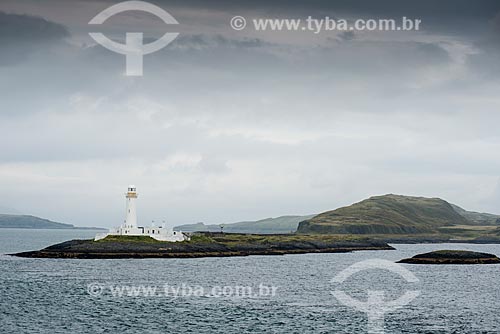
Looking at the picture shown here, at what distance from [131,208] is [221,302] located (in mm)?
77160

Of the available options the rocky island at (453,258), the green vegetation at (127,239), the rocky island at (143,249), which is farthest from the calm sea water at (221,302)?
the rocky island at (453,258)

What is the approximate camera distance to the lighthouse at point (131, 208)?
496ft

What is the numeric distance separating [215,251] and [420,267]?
157ft

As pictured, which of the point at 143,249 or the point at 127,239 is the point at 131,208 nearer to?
the point at 127,239

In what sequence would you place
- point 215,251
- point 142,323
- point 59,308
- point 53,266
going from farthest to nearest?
point 215,251, point 53,266, point 59,308, point 142,323

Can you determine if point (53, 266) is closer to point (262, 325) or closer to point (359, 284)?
point (359, 284)

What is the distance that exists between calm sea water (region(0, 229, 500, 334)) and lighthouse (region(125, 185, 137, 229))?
2574 cm

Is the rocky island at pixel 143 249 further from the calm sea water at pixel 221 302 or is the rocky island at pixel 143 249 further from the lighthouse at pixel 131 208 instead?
the calm sea water at pixel 221 302

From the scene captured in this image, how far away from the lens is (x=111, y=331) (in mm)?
59656

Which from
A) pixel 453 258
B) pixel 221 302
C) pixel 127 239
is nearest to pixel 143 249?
pixel 127 239

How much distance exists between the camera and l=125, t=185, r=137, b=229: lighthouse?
151m

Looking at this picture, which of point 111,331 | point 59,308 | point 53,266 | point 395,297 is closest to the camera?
point 111,331

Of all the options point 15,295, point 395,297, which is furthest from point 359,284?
point 15,295

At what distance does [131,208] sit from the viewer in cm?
15162
